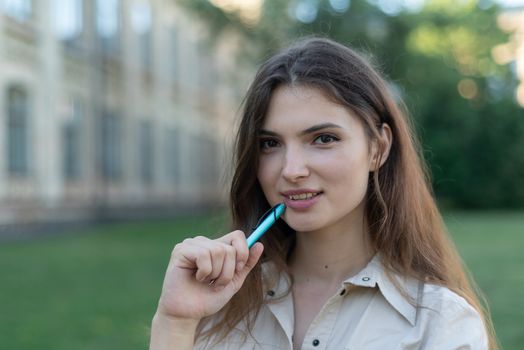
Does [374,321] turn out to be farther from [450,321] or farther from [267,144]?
[267,144]

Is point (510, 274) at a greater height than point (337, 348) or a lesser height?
lesser

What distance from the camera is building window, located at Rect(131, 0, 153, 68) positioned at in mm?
24625

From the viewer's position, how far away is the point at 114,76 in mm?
22203

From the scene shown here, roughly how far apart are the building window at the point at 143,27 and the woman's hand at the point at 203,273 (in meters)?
23.4

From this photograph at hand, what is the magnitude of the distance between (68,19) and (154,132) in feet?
24.1

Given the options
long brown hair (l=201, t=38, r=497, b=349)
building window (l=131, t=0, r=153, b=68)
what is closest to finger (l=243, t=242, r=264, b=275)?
long brown hair (l=201, t=38, r=497, b=349)

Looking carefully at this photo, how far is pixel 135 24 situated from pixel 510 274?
59.6 feet

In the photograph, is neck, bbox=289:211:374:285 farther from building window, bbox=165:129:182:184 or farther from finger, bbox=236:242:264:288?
building window, bbox=165:129:182:184

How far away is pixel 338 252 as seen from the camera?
212 centimetres

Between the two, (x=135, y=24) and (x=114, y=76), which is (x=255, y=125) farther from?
(x=135, y=24)

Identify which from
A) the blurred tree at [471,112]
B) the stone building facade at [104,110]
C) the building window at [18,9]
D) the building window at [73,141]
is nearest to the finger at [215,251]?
the stone building facade at [104,110]

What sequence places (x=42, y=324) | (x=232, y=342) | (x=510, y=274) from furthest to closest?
(x=510, y=274) < (x=42, y=324) < (x=232, y=342)

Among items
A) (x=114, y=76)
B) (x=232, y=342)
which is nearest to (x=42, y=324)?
(x=232, y=342)

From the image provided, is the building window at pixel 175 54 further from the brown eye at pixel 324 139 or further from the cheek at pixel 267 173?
the brown eye at pixel 324 139
